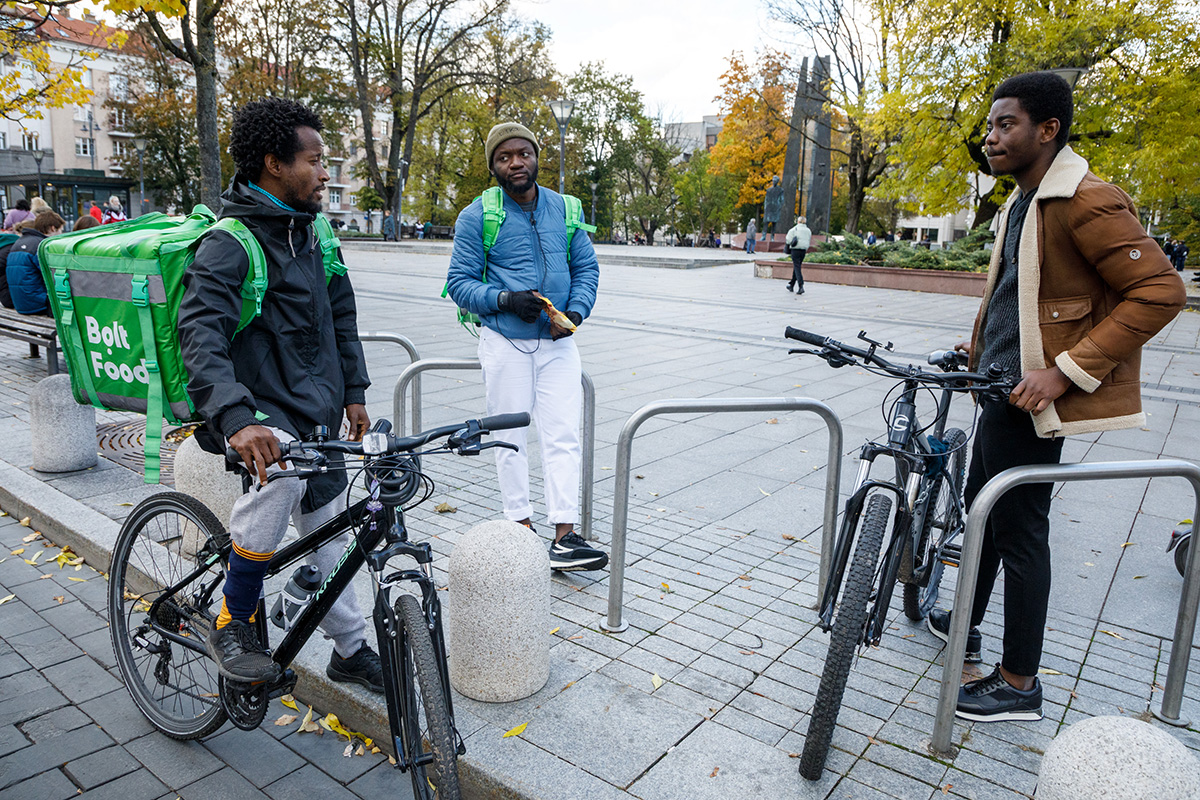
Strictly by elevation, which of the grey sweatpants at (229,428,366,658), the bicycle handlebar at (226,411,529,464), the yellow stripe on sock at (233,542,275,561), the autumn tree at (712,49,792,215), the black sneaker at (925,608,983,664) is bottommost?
the black sneaker at (925,608,983,664)

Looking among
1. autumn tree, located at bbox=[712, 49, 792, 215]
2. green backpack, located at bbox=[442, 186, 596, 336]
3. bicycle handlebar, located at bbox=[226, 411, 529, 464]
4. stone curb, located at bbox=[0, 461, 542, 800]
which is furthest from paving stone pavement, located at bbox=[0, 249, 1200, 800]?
autumn tree, located at bbox=[712, 49, 792, 215]

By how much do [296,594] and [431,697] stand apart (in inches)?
31.4

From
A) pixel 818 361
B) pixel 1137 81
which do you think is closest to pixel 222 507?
pixel 818 361

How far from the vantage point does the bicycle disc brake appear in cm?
275

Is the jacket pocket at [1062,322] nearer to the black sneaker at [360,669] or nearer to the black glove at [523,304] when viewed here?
the black glove at [523,304]

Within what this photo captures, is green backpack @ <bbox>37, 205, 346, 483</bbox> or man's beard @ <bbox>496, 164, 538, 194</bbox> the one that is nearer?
green backpack @ <bbox>37, 205, 346, 483</bbox>

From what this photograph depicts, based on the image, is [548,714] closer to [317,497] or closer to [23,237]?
[317,497]

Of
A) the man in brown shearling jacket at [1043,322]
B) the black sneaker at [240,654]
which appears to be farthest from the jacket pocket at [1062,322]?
the black sneaker at [240,654]

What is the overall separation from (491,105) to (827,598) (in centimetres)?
5283

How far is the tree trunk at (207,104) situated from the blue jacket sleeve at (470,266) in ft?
14.6

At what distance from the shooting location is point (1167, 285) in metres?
2.53

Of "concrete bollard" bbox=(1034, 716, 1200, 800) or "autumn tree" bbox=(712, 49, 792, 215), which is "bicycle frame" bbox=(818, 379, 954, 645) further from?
"autumn tree" bbox=(712, 49, 792, 215)

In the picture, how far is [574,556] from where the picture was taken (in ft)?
13.3

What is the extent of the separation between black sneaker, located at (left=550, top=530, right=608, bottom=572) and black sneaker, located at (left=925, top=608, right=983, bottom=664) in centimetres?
147
